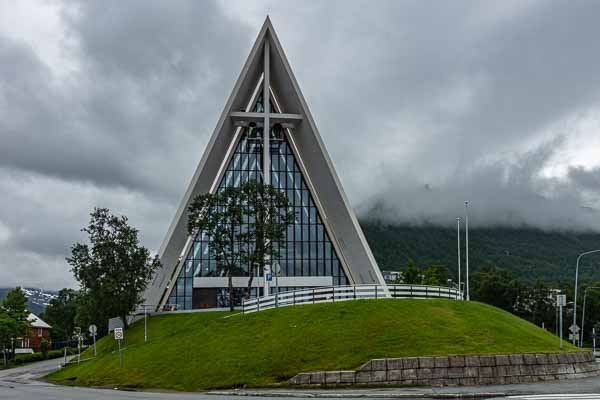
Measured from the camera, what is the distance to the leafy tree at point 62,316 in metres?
112

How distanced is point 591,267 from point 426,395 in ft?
573

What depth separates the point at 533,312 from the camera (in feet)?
300

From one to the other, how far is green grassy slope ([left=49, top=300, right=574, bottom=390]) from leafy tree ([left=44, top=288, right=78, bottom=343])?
3231 inches

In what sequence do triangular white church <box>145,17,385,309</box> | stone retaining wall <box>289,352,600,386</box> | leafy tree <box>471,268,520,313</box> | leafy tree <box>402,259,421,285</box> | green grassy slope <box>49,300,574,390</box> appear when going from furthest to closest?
1. leafy tree <box>471,268,520,313</box>
2. leafy tree <box>402,259,421,285</box>
3. triangular white church <box>145,17,385,309</box>
4. green grassy slope <box>49,300,574,390</box>
5. stone retaining wall <box>289,352,600,386</box>

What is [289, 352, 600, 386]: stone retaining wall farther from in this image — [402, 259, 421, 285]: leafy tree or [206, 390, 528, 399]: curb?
[402, 259, 421, 285]: leafy tree

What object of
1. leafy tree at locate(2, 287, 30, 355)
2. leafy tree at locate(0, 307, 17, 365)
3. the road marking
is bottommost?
leafy tree at locate(0, 307, 17, 365)

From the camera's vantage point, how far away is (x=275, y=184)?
2665 inches

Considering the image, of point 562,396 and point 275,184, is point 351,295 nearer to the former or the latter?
point 562,396

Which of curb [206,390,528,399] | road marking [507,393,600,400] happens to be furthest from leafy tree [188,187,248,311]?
road marking [507,393,600,400]

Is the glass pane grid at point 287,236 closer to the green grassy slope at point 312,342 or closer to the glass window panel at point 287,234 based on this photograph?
the glass window panel at point 287,234

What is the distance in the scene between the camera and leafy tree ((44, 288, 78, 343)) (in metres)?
112

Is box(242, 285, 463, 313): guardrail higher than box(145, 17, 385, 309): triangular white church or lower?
lower

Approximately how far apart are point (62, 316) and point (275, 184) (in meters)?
62.2

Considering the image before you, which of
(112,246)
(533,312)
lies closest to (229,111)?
(112,246)
